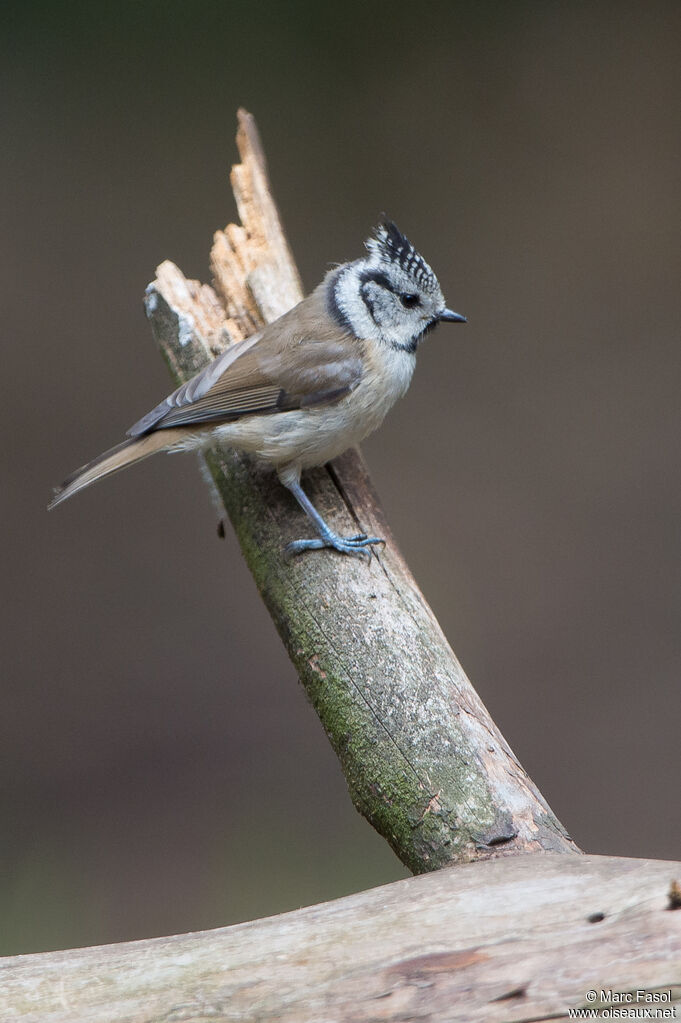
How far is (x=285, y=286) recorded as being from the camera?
2.87 meters

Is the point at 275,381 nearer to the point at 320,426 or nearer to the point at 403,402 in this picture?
the point at 320,426

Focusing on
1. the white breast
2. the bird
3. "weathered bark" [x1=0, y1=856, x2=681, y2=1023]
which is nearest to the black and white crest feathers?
the bird

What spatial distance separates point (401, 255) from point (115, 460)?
0.88m

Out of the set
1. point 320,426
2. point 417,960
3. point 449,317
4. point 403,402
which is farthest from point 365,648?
point 403,402

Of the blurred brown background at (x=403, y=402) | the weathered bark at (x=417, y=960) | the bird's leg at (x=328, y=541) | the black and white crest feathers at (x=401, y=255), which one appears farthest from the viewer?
the blurred brown background at (x=403, y=402)

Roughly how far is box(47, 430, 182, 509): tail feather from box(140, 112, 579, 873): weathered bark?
245 mm

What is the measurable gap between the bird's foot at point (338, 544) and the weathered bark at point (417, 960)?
89cm

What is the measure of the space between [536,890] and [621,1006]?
19 centimetres

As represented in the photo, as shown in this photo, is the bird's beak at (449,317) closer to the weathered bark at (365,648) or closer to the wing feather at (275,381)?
the wing feather at (275,381)

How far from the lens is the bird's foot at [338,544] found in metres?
2.22

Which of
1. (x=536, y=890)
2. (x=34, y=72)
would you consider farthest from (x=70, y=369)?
(x=536, y=890)

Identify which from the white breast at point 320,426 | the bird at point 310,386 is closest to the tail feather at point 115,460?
the bird at point 310,386

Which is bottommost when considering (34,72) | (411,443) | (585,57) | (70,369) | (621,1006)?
(621,1006)

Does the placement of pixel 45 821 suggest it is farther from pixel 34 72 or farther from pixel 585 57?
pixel 585 57
